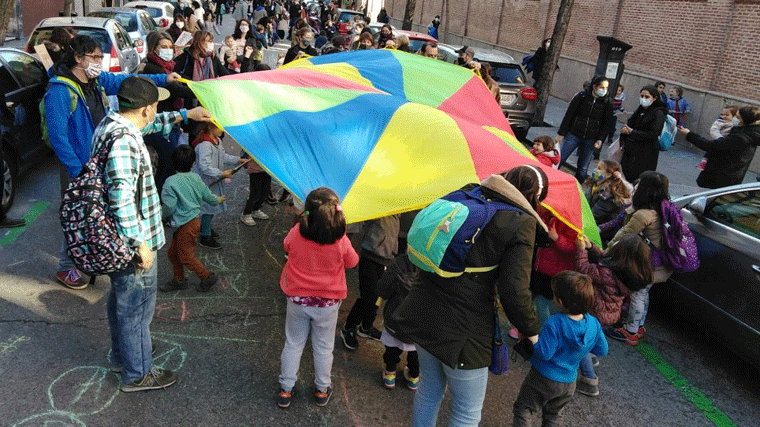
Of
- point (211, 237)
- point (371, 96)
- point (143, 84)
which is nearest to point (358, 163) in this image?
point (371, 96)

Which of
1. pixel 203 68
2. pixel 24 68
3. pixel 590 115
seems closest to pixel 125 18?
pixel 24 68

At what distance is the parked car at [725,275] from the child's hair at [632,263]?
0.92 meters

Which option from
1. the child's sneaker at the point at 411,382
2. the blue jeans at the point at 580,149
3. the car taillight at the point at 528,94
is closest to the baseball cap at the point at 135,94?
the child's sneaker at the point at 411,382

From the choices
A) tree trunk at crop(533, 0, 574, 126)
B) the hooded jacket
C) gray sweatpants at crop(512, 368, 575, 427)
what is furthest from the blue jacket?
tree trunk at crop(533, 0, 574, 126)

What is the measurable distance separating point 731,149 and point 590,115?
6.81 feet

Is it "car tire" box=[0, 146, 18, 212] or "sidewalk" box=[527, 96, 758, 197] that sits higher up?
"car tire" box=[0, 146, 18, 212]

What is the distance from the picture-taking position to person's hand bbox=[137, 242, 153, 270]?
10.8 feet

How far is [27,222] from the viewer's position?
19.8 feet

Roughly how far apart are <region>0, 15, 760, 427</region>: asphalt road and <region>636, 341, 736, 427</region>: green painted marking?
0.5 inches

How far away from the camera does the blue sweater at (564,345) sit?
3.20m

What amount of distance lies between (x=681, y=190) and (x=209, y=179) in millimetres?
5022

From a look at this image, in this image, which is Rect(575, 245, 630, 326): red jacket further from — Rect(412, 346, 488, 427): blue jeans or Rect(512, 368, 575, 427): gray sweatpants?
Rect(412, 346, 488, 427): blue jeans

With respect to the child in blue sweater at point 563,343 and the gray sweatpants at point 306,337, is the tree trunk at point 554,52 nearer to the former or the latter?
the child in blue sweater at point 563,343

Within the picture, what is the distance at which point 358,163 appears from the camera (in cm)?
425
